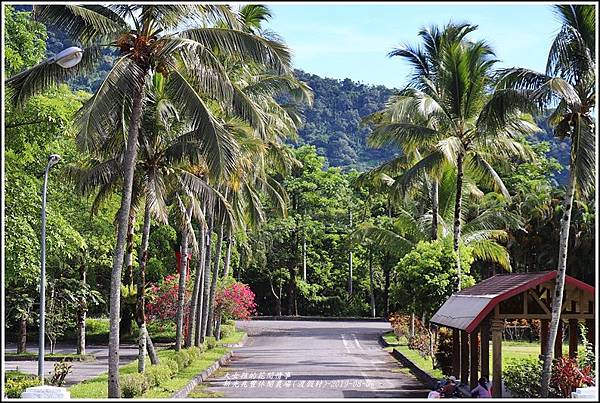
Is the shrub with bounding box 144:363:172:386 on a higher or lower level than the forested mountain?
lower

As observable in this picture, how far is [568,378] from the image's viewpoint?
1644 cm

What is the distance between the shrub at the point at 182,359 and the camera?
79.7 ft

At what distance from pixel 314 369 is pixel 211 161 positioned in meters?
12.5

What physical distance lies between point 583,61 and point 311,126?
4694 inches

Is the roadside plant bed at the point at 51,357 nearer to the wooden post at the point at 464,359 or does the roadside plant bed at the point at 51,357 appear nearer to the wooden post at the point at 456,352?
the wooden post at the point at 456,352

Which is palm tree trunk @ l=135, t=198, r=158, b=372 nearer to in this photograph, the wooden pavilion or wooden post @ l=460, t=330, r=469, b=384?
the wooden pavilion

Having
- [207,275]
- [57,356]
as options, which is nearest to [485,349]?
[207,275]

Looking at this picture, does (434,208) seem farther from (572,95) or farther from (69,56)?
(69,56)

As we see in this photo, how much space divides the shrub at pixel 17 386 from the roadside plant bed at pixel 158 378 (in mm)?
901

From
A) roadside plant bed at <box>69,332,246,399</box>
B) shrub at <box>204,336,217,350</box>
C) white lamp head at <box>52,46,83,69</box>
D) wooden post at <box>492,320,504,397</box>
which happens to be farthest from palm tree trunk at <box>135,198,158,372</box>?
shrub at <box>204,336,217,350</box>

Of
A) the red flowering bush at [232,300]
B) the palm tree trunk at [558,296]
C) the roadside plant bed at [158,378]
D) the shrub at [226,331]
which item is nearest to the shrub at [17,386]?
the roadside plant bed at [158,378]

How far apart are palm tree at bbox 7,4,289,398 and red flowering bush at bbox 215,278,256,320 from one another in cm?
2284

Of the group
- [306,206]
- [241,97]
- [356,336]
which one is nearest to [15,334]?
[356,336]

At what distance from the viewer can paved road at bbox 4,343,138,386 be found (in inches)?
1046
